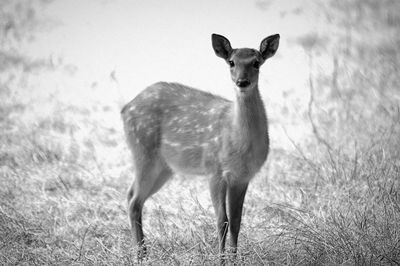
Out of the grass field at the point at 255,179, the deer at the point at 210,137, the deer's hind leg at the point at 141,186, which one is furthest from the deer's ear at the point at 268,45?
the deer's hind leg at the point at 141,186

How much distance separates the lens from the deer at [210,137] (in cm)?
504

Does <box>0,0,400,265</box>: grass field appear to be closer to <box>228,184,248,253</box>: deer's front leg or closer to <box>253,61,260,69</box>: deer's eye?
<box>228,184,248,253</box>: deer's front leg

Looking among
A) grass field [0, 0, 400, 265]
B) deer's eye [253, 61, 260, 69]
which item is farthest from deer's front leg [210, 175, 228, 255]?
deer's eye [253, 61, 260, 69]

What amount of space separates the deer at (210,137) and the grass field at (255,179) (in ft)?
1.15

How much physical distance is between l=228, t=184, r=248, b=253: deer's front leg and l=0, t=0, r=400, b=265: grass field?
0.15 m

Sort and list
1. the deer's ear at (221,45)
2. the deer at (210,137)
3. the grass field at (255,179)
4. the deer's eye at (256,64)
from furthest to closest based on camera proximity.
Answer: the deer's ear at (221,45) → the deer at (210,137) → the deer's eye at (256,64) → the grass field at (255,179)

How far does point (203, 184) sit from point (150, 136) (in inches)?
60.7

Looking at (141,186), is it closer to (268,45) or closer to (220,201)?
(220,201)

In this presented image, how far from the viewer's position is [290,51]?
30.8 feet

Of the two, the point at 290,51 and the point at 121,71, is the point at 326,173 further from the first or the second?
the point at 121,71

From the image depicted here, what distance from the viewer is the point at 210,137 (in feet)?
17.7

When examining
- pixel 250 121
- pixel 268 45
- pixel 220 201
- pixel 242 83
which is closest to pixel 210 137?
pixel 250 121

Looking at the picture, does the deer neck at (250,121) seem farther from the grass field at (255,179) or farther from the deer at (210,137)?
the grass field at (255,179)

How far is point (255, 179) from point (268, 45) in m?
2.15
